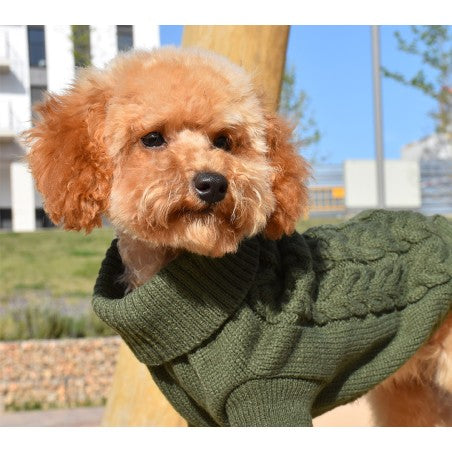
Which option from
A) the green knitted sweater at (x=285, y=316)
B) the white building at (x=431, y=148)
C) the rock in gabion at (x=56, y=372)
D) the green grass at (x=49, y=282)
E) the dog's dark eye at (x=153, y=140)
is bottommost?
the rock in gabion at (x=56, y=372)

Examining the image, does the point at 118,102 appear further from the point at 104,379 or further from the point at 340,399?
the point at 104,379

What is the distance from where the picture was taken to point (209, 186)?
4.86 ft

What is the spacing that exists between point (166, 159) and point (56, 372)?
10.2 feet

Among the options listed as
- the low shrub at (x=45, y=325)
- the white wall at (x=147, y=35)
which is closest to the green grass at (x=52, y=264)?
the low shrub at (x=45, y=325)

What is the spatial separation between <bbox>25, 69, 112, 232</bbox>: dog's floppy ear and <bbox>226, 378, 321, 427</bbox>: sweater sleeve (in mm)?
521

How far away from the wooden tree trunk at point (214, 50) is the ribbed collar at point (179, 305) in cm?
79

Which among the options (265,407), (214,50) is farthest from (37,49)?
(265,407)

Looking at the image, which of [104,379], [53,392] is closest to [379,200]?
[104,379]

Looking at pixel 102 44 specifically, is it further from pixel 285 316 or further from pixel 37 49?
pixel 285 316

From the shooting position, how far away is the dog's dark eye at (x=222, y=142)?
1669 mm

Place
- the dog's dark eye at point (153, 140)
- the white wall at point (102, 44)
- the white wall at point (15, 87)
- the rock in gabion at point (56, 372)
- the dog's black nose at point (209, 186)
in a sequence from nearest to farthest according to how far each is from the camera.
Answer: the dog's black nose at point (209, 186) < the dog's dark eye at point (153, 140) < the white wall at point (102, 44) < the white wall at point (15, 87) < the rock in gabion at point (56, 372)

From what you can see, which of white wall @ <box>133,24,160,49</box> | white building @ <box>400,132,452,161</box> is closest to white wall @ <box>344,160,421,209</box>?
white building @ <box>400,132,452,161</box>

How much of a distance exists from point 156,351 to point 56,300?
11.6 feet

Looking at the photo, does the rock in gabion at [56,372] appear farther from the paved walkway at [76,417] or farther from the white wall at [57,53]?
the white wall at [57,53]
